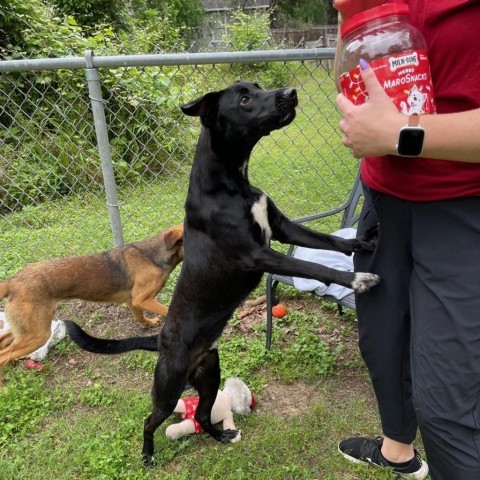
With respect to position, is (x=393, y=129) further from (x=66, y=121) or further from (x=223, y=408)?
(x=66, y=121)

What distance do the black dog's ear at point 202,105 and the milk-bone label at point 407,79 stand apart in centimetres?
100

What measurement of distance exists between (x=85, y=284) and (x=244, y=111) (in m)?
1.98

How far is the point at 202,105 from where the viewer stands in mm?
2168

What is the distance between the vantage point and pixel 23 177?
5.94 meters

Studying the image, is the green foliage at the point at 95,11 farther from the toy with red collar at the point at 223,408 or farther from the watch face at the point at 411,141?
the watch face at the point at 411,141

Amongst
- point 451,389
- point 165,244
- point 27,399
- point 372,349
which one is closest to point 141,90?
point 165,244

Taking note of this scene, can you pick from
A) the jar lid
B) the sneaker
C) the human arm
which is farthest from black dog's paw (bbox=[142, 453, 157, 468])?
the jar lid

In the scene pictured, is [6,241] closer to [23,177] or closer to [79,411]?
[23,177]

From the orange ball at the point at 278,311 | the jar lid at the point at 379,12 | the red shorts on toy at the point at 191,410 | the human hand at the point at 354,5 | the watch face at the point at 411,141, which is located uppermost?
the human hand at the point at 354,5

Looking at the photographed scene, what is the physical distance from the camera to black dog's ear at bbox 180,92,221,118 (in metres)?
2.10

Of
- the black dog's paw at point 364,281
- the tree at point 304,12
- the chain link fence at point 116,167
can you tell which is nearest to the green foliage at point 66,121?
the chain link fence at point 116,167

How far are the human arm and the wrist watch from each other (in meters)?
0.01

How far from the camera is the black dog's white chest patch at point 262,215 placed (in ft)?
7.22

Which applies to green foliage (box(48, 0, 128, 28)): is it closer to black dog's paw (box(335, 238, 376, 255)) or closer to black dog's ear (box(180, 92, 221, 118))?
black dog's ear (box(180, 92, 221, 118))
